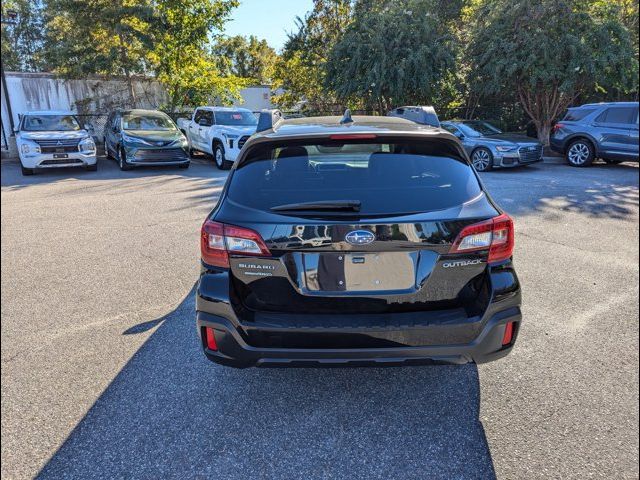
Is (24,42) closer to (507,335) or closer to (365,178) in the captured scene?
(365,178)

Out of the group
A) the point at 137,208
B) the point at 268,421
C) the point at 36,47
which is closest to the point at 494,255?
the point at 268,421

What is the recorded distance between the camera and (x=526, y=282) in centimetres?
457

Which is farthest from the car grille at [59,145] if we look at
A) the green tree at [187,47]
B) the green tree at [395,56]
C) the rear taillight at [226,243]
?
the rear taillight at [226,243]

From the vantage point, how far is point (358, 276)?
2.32m

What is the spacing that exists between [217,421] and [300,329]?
31.7 inches

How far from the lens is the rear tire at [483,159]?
12.6 metres

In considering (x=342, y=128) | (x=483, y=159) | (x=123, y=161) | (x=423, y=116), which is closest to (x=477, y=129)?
(x=483, y=159)

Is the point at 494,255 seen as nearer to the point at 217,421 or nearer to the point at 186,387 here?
the point at 217,421

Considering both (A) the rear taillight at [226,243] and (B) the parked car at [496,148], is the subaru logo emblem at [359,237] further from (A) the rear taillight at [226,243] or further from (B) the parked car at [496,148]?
(B) the parked car at [496,148]

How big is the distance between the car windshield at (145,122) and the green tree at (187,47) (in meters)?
4.24

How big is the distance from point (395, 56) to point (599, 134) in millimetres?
7931

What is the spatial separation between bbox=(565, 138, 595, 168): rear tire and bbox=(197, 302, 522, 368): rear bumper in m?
12.5

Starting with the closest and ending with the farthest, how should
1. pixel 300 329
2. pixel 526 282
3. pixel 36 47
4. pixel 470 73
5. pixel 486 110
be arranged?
pixel 300 329, pixel 526 282, pixel 470 73, pixel 486 110, pixel 36 47

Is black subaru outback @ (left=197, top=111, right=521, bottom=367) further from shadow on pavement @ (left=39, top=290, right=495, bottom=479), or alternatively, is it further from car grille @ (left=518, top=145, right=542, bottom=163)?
car grille @ (left=518, top=145, right=542, bottom=163)
